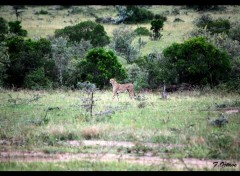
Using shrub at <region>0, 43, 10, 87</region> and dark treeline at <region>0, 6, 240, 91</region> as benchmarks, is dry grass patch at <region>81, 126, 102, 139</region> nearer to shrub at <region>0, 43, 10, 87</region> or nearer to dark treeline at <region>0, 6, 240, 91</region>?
dark treeline at <region>0, 6, 240, 91</region>

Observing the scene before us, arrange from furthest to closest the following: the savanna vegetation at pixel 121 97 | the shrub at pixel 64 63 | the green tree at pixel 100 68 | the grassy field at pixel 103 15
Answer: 1. the grassy field at pixel 103 15
2. the shrub at pixel 64 63
3. the green tree at pixel 100 68
4. the savanna vegetation at pixel 121 97

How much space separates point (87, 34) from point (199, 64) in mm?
16862

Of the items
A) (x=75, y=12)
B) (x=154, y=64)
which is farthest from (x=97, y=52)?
(x=75, y=12)

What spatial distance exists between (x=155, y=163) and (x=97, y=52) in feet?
59.3

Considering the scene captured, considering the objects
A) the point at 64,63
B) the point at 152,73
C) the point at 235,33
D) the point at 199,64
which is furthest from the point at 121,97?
the point at 235,33

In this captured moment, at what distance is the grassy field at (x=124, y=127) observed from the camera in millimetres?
10633

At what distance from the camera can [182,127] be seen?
1325 cm

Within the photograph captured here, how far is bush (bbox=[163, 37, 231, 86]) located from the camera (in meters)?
25.4

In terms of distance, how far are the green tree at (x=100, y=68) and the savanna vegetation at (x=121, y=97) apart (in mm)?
71

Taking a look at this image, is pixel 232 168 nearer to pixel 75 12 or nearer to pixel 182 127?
pixel 182 127

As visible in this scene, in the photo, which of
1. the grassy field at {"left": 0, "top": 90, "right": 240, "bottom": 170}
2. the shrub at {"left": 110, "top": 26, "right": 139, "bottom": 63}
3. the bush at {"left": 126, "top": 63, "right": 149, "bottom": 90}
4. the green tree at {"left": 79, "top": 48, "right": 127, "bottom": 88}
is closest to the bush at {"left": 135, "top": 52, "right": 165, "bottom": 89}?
the bush at {"left": 126, "top": 63, "right": 149, "bottom": 90}

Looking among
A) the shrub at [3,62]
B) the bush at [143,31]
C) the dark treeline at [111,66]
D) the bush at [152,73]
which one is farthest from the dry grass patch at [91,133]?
the bush at [143,31]

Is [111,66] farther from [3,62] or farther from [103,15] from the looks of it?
[103,15]

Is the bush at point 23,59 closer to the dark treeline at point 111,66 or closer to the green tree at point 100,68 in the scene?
the dark treeline at point 111,66
